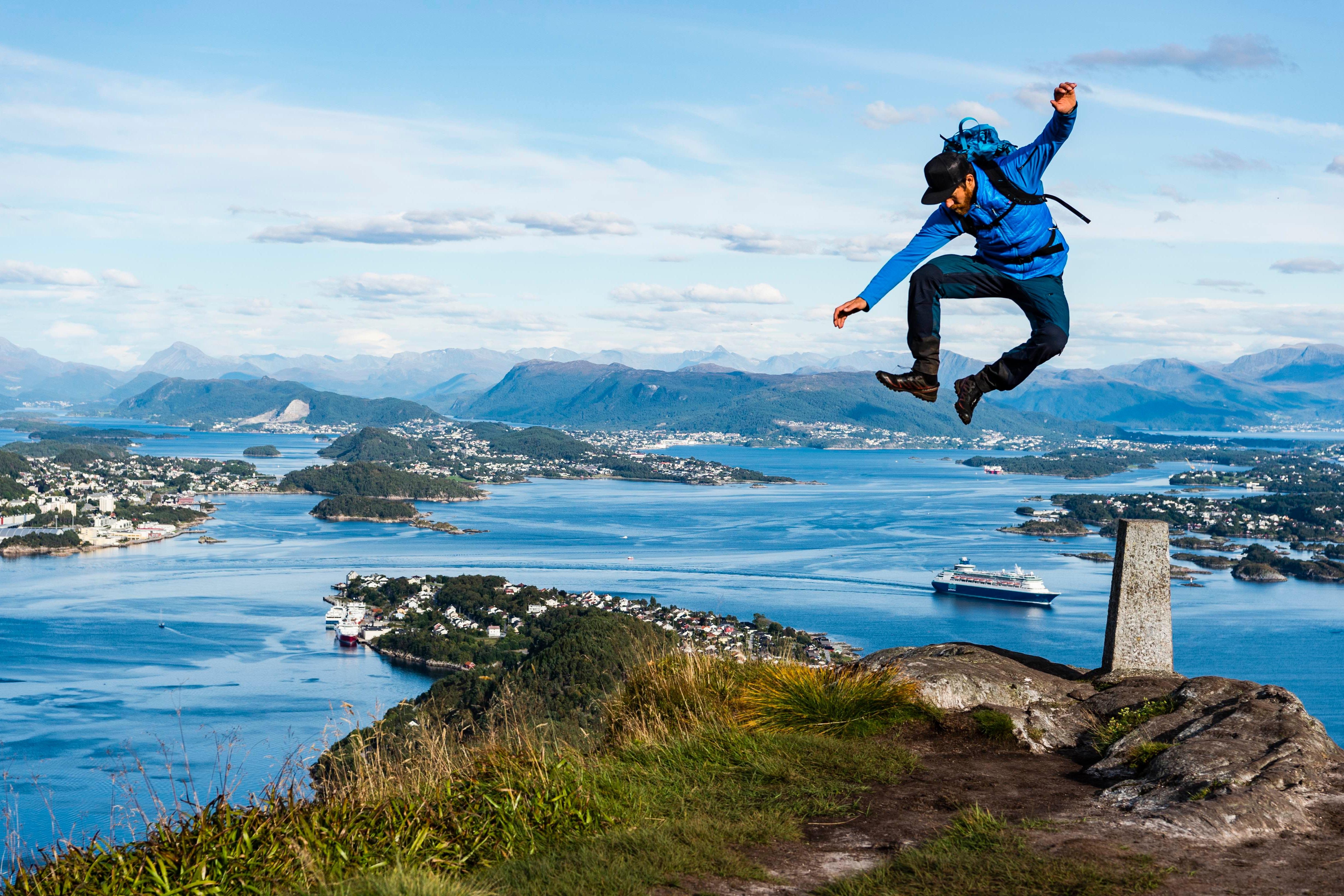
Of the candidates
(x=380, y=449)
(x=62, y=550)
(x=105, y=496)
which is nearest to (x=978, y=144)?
(x=62, y=550)

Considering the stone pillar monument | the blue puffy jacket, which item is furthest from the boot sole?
the stone pillar monument

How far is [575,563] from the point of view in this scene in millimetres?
64188

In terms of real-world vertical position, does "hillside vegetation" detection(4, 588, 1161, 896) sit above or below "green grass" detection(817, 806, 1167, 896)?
below

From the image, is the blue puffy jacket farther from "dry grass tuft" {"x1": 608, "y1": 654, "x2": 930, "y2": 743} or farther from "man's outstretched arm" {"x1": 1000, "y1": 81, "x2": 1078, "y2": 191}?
"dry grass tuft" {"x1": 608, "y1": 654, "x2": 930, "y2": 743}

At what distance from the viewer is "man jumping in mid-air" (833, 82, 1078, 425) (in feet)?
14.3

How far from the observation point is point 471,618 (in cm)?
4978

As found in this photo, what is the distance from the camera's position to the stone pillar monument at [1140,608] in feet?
23.3

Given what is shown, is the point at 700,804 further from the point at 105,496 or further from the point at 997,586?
the point at 105,496

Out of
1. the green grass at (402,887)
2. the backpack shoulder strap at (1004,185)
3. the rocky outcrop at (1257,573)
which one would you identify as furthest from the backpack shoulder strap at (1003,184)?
the rocky outcrop at (1257,573)

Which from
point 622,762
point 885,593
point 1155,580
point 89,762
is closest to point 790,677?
point 622,762

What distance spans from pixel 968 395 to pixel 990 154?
1064mm

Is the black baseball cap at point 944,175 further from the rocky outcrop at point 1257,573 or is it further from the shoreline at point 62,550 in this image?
the shoreline at point 62,550

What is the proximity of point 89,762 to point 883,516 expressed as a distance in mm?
→ 66274

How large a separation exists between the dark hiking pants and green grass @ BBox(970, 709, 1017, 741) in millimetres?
2151
